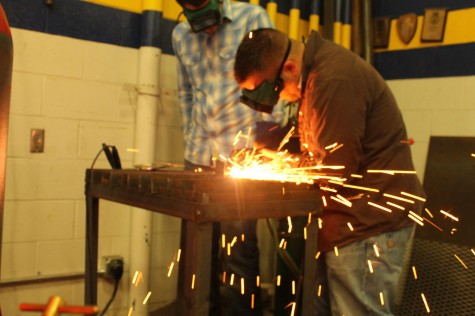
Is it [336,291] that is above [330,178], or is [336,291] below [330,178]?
below

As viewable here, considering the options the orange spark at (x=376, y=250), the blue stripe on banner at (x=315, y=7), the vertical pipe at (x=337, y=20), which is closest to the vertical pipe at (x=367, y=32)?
the vertical pipe at (x=337, y=20)

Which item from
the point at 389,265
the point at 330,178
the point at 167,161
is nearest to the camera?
the point at 330,178

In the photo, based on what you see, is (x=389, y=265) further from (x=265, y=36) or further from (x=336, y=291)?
(x=265, y=36)

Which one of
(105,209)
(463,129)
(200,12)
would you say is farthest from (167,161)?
(463,129)

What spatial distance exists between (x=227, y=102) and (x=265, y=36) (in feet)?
2.49

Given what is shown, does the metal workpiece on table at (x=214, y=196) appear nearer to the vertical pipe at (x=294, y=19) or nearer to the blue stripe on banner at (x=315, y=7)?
the vertical pipe at (x=294, y=19)

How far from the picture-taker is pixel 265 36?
5.95 feet

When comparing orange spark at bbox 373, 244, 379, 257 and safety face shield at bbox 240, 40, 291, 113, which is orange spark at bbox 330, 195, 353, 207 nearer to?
orange spark at bbox 373, 244, 379, 257

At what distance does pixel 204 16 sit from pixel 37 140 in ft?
3.51

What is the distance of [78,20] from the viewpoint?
256cm

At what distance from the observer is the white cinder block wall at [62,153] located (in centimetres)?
242

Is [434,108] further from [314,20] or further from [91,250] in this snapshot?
[91,250]

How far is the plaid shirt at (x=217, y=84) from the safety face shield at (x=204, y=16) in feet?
0.36

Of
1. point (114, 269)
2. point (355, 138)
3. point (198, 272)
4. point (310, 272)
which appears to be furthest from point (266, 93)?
point (114, 269)
